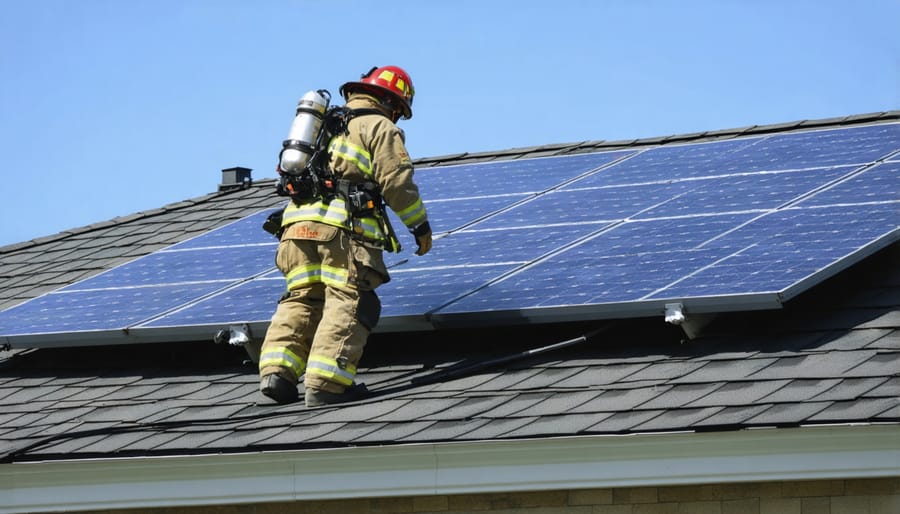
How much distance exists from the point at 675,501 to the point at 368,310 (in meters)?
2.53

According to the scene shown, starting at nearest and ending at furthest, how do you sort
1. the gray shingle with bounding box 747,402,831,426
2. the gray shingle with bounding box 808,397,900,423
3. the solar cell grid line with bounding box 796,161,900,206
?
the gray shingle with bounding box 808,397,900,423
the gray shingle with bounding box 747,402,831,426
the solar cell grid line with bounding box 796,161,900,206

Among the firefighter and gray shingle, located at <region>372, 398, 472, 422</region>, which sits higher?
the firefighter

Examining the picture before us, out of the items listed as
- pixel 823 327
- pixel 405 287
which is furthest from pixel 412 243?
pixel 823 327

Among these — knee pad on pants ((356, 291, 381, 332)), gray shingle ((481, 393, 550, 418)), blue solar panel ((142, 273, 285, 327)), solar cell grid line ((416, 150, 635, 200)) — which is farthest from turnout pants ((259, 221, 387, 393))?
solar cell grid line ((416, 150, 635, 200))

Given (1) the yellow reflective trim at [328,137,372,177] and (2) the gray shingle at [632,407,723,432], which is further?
(1) the yellow reflective trim at [328,137,372,177]

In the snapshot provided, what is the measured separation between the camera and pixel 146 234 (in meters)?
15.1

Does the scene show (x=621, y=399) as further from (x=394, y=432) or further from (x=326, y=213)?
(x=326, y=213)

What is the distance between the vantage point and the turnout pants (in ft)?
31.5

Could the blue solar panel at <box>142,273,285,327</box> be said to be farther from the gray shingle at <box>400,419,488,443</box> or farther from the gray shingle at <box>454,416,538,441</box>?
the gray shingle at <box>454,416,538,441</box>

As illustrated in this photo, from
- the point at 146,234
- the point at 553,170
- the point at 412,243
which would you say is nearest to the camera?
the point at 412,243

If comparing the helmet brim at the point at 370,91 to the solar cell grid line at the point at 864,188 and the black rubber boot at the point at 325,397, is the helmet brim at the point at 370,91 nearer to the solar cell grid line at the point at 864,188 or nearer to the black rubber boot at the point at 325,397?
the black rubber boot at the point at 325,397

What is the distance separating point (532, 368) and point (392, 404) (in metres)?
0.95

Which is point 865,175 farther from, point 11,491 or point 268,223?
point 11,491

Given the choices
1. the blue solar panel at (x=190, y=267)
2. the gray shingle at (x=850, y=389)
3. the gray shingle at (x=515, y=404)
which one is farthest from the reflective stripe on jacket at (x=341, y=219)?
the gray shingle at (x=850, y=389)
